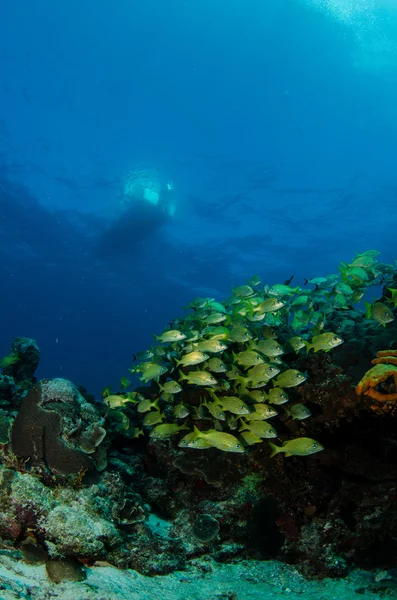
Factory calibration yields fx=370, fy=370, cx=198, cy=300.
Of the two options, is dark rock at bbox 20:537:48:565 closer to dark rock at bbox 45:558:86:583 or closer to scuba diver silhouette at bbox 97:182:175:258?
dark rock at bbox 45:558:86:583

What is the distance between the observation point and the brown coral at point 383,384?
203 inches

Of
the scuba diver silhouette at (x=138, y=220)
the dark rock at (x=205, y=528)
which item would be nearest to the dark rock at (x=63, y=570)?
the dark rock at (x=205, y=528)

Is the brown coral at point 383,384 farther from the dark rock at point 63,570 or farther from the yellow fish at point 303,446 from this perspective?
the dark rock at point 63,570

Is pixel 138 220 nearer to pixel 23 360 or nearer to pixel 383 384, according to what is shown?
pixel 23 360

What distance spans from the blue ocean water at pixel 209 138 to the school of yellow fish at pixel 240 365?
2834 centimetres

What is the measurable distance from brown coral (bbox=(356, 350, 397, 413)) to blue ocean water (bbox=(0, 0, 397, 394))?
30.9 m

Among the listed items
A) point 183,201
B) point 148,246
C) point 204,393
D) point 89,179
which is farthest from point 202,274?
point 204,393

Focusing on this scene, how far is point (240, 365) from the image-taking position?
7035mm

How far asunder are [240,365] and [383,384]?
2.55 meters

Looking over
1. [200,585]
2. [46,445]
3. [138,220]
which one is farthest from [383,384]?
[138,220]

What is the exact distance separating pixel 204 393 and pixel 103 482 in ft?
7.75

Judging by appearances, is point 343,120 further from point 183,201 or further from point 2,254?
point 2,254

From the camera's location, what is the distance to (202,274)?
54.2 meters

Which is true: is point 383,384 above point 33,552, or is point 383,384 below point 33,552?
above
